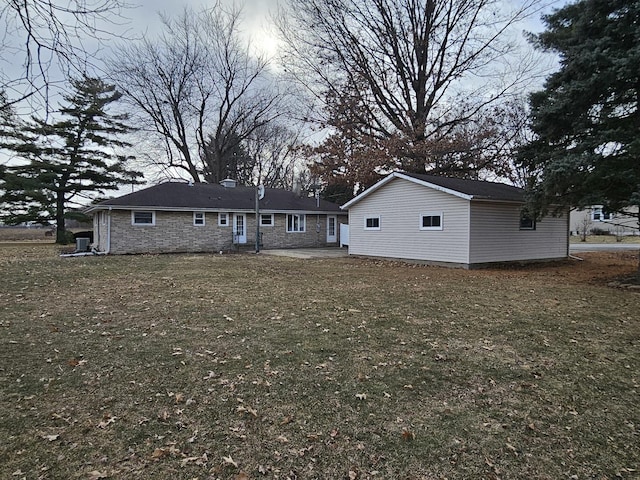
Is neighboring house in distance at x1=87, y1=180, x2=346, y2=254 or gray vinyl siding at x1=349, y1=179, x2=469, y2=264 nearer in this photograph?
gray vinyl siding at x1=349, y1=179, x2=469, y2=264

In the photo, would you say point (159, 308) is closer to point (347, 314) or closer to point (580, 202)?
point (347, 314)

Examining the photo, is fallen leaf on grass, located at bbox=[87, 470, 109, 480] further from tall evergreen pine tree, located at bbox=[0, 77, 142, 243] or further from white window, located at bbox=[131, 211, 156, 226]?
tall evergreen pine tree, located at bbox=[0, 77, 142, 243]

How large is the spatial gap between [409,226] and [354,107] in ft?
34.7

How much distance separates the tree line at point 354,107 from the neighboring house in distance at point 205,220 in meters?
3.15

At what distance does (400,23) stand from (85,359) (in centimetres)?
2306

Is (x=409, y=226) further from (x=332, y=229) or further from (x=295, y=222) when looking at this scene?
(x=332, y=229)

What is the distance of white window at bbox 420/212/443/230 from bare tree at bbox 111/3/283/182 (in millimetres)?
19857

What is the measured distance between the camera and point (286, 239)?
→ 2458 centimetres

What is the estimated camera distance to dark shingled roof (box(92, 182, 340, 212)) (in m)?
20.1

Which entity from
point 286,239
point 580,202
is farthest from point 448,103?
point 580,202

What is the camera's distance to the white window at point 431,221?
14315 millimetres

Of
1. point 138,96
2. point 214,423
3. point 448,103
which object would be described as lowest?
point 214,423

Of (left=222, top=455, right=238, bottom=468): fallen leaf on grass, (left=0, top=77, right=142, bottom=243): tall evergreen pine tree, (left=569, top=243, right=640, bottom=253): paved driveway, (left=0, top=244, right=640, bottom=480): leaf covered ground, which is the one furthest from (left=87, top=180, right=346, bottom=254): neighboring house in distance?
(left=222, top=455, right=238, bottom=468): fallen leaf on grass

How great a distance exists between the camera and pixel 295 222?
2500 centimetres
